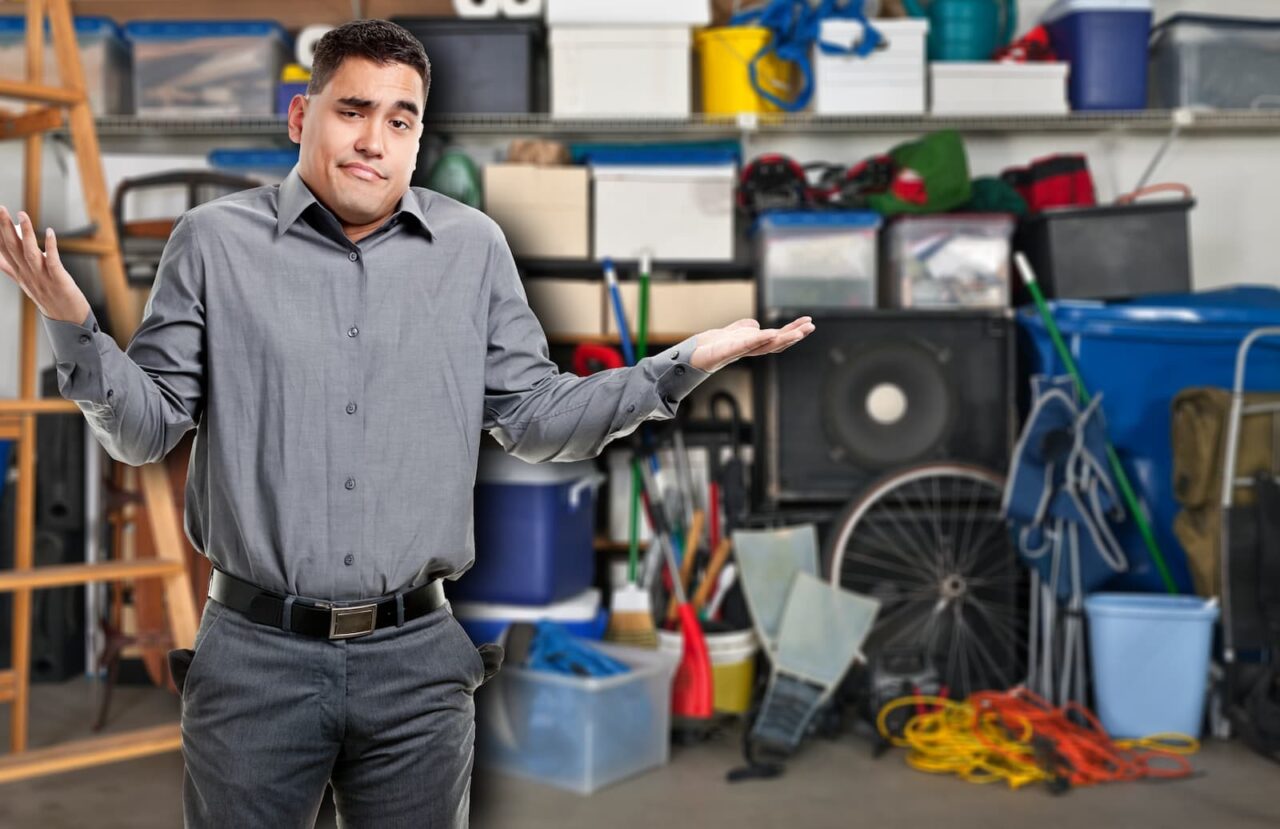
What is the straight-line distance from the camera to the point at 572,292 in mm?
3764

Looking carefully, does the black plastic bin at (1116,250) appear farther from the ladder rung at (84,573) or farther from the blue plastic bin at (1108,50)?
the ladder rung at (84,573)

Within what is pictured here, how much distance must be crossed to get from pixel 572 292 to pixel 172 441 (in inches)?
99.5

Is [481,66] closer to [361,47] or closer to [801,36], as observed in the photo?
[801,36]

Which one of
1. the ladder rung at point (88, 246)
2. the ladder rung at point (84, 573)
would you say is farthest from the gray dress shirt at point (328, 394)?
the ladder rung at point (88, 246)

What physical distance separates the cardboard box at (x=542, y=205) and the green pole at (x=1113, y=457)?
1.31m

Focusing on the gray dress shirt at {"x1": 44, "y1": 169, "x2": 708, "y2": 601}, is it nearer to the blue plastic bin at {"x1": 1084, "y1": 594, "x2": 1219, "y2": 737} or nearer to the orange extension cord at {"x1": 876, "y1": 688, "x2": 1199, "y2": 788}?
the orange extension cord at {"x1": 876, "y1": 688, "x2": 1199, "y2": 788}

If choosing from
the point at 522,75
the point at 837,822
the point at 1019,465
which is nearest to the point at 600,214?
the point at 522,75

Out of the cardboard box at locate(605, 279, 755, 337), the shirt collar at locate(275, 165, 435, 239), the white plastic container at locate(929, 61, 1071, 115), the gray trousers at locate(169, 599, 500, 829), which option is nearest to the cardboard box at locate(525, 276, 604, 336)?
the cardboard box at locate(605, 279, 755, 337)

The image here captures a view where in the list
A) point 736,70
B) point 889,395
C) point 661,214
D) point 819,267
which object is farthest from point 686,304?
point 736,70

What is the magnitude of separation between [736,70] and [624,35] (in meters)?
0.39

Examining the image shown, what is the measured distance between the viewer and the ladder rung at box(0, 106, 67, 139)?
2.74 metres

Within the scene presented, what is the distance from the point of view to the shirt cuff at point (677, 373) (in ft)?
4.31

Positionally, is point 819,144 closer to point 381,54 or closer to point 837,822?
point 837,822

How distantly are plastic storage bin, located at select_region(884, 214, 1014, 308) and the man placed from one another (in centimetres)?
262
